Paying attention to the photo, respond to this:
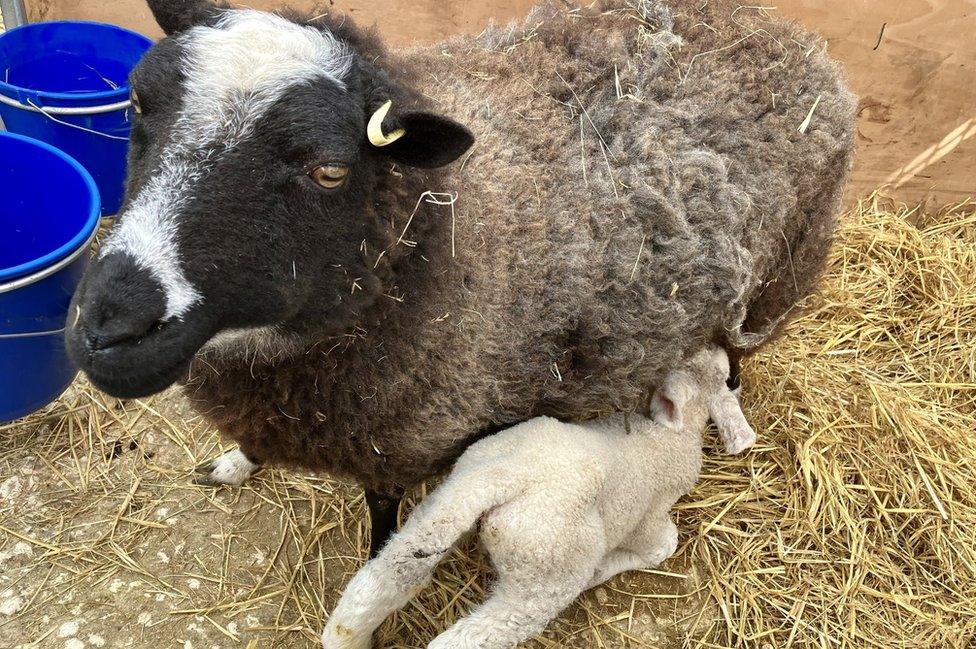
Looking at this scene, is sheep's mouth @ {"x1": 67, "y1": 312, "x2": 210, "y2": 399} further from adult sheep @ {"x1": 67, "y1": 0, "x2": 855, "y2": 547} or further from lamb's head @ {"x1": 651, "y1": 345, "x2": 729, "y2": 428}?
lamb's head @ {"x1": 651, "y1": 345, "x2": 729, "y2": 428}

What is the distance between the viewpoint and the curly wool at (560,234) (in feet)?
8.04

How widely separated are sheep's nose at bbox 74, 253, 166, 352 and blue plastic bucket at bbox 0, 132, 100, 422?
1.41 m

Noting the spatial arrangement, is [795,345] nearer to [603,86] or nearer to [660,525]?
[660,525]

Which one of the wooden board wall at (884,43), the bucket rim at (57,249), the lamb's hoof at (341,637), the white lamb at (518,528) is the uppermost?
the wooden board wall at (884,43)

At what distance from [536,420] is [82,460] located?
85.8 inches

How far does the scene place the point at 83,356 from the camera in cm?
176

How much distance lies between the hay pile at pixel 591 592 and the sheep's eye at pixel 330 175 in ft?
6.11

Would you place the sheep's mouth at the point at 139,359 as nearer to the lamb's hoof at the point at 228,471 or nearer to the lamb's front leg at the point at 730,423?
the lamb's hoof at the point at 228,471

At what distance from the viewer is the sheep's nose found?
1.72 m

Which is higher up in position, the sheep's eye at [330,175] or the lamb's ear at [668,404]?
the sheep's eye at [330,175]

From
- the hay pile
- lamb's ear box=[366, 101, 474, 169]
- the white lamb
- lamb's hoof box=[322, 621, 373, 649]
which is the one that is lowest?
the hay pile

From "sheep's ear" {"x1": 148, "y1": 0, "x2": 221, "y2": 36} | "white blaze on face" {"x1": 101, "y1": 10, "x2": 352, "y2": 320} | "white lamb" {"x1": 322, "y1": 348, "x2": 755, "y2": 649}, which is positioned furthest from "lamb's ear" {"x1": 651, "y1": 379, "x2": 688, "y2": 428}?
"sheep's ear" {"x1": 148, "y1": 0, "x2": 221, "y2": 36}

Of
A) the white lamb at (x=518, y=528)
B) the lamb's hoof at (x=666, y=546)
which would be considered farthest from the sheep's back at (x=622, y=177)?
the lamb's hoof at (x=666, y=546)

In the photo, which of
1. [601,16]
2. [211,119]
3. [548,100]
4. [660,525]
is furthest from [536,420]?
[601,16]
